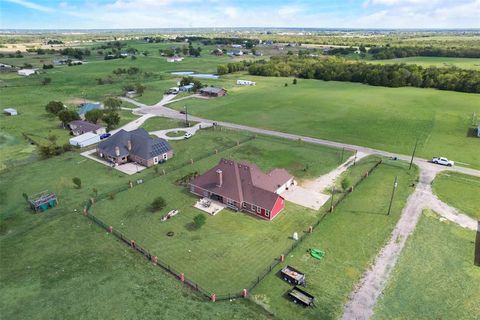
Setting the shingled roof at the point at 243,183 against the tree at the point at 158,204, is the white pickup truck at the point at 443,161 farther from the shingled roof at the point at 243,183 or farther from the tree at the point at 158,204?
the tree at the point at 158,204

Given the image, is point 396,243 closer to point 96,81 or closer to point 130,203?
point 130,203

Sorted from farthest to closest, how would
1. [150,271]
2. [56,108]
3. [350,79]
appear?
1. [350,79]
2. [56,108]
3. [150,271]

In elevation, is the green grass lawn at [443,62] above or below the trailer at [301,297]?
above

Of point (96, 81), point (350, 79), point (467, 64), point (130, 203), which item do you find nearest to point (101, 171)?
point (130, 203)

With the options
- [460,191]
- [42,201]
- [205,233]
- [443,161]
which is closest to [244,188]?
[205,233]

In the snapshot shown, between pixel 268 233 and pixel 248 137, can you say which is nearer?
A: pixel 268 233

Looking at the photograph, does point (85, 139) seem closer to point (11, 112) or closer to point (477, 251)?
point (11, 112)

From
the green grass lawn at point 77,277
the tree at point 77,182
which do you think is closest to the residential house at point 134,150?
the tree at point 77,182
